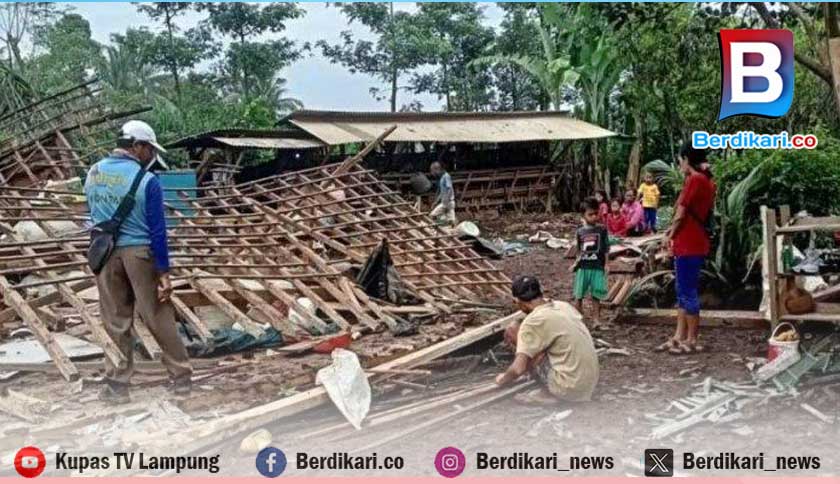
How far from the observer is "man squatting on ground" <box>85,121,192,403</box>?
4.10m

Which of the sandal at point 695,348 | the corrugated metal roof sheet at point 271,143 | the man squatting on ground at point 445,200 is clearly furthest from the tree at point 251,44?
the sandal at point 695,348

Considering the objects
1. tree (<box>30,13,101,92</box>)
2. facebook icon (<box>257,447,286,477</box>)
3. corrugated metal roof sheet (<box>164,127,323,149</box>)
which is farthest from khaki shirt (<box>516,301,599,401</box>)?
tree (<box>30,13,101,92</box>)

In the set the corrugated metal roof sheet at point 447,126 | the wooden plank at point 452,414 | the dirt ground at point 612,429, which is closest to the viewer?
the dirt ground at point 612,429

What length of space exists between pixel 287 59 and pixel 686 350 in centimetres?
1579

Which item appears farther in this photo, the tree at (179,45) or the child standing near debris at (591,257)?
the tree at (179,45)

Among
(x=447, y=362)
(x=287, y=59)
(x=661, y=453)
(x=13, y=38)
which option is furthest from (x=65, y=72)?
(x=661, y=453)

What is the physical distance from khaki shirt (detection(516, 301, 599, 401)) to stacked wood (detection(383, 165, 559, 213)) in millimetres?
9858

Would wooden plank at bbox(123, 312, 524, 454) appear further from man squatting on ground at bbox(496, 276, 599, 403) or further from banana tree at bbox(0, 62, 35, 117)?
banana tree at bbox(0, 62, 35, 117)

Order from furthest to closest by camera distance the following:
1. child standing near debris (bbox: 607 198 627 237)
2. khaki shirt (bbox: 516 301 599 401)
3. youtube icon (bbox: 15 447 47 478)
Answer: child standing near debris (bbox: 607 198 627 237), khaki shirt (bbox: 516 301 599 401), youtube icon (bbox: 15 447 47 478)

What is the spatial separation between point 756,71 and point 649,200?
6.74 metres

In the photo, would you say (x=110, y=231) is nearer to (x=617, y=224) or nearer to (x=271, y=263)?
(x=271, y=263)

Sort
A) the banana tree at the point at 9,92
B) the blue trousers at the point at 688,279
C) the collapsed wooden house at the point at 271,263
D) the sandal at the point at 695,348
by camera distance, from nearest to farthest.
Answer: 1. the collapsed wooden house at the point at 271,263
2. the blue trousers at the point at 688,279
3. the sandal at the point at 695,348
4. the banana tree at the point at 9,92

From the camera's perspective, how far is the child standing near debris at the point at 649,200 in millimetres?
11594

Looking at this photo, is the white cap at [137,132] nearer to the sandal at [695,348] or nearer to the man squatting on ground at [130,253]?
the man squatting on ground at [130,253]
